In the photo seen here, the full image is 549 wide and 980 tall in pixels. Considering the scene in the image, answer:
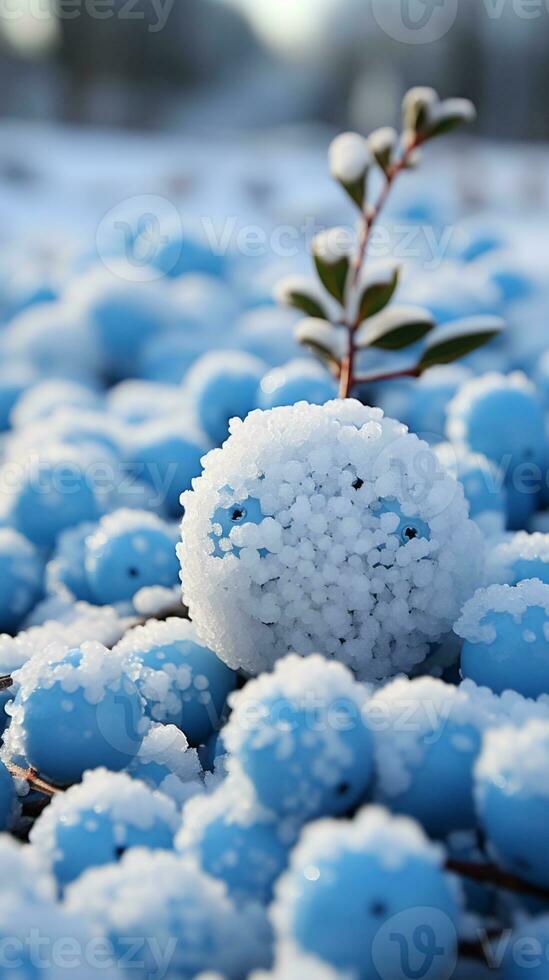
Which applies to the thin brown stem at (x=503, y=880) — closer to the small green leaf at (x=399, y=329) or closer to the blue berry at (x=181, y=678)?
the blue berry at (x=181, y=678)

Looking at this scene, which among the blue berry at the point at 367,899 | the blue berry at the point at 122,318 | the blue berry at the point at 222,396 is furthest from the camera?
the blue berry at the point at 122,318

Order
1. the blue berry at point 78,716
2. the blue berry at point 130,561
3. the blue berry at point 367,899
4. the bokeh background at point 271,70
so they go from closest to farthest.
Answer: the blue berry at point 367,899
the blue berry at point 78,716
the blue berry at point 130,561
the bokeh background at point 271,70

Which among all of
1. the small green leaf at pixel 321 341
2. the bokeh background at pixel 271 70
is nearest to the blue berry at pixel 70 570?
the small green leaf at pixel 321 341

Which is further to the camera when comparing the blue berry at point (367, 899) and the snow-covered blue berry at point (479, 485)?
Result: the snow-covered blue berry at point (479, 485)

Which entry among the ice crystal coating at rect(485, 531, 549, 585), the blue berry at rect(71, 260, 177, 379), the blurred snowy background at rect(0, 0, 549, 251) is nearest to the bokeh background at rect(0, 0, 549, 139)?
the blurred snowy background at rect(0, 0, 549, 251)

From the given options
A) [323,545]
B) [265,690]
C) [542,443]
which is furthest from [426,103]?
[265,690]

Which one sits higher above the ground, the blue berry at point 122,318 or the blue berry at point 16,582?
the blue berry at point 122,318

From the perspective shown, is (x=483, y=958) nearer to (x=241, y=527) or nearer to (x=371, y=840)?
(x=371, y=840)
